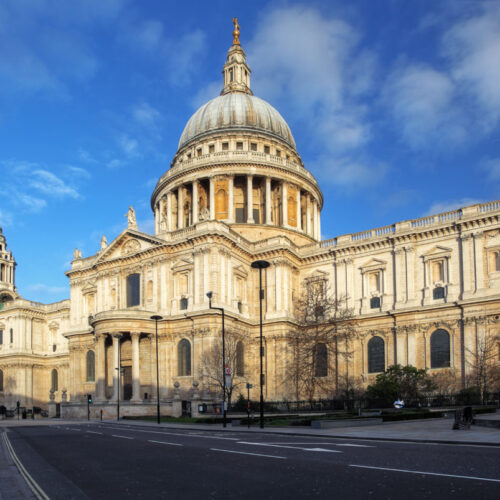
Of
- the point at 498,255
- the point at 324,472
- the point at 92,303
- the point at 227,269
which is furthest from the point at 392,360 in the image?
the point at 324,472

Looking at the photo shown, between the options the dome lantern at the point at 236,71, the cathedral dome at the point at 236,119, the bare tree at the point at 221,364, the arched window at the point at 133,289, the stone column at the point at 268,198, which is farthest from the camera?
the dome lantern at the point at 236,71

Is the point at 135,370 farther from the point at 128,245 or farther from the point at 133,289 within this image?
the point at 128,245

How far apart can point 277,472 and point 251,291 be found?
48.5 meters

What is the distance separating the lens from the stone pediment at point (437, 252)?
52.8 meters

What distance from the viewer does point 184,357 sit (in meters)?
54.0

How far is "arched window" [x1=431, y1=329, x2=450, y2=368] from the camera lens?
51.1 m

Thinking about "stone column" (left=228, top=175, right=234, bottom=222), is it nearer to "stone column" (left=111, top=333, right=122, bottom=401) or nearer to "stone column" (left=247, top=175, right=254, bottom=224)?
"stone column" (left=247, top=175, right=254, bottom=224)

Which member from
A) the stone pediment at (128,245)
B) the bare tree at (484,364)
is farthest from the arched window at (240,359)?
the bare tree at (484,364)

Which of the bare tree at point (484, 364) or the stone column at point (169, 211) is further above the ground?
the stone column at point (169, 211)

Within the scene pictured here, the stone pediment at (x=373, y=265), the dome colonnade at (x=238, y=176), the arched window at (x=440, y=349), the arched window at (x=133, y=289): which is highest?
the dome colonnade at (x=238, y=176)

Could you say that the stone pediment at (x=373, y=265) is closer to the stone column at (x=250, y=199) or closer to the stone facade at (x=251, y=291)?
the stone facade at (x=251, y=291)

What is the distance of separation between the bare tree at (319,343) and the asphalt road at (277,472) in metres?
30.4

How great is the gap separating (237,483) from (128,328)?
4476cm

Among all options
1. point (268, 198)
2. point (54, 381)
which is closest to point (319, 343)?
point (268, 198)
